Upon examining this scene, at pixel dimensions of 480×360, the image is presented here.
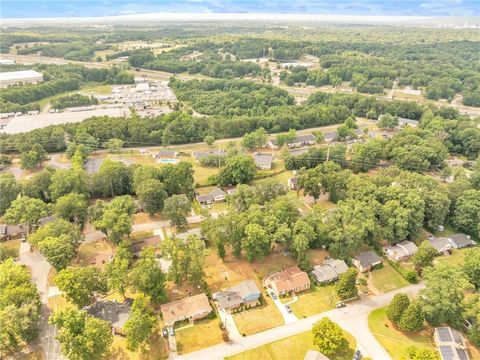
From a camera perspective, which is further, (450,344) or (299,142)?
(299,142)

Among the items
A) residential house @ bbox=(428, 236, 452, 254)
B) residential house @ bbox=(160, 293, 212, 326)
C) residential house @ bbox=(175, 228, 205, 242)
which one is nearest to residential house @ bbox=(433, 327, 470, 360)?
residential house @ bbox=(428, 236, 452, 254)

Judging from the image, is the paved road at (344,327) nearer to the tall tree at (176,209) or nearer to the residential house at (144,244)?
the residential house at (144,244)

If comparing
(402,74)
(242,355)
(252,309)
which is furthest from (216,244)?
(402,74)

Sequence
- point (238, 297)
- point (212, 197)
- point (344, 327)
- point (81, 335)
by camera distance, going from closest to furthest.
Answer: point (81, 335) < point (344, 327) < point (238, 297) < point (212, 197)

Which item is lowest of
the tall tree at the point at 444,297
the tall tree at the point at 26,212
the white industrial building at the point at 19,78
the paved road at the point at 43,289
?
the paved road at the point at 43,289

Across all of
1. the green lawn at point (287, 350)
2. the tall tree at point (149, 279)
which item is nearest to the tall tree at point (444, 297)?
the green lawn at point (287, 350)

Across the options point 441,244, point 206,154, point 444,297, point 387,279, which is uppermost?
point 444,297

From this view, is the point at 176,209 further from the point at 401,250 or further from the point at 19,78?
the point at 19,78

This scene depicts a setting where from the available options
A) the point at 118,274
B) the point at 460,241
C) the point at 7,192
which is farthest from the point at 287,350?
the point at 7,192

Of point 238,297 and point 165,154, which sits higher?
point 165,154
